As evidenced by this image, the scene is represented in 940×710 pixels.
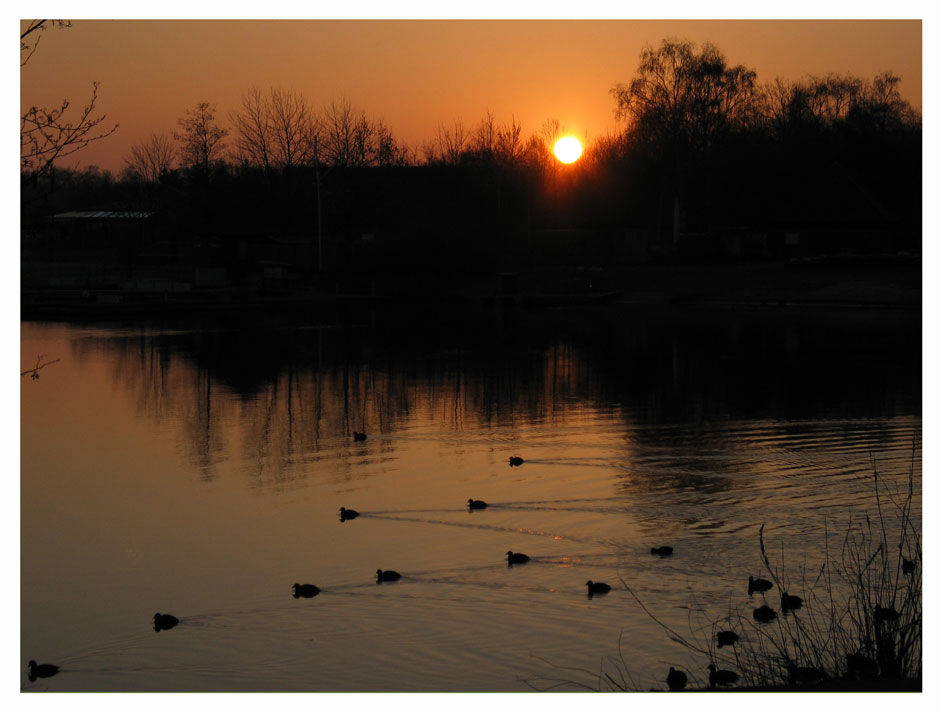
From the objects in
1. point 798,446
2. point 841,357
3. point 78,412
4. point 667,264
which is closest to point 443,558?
point 798,446

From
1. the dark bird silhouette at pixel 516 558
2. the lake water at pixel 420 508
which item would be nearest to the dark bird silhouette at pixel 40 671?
the lake water at pixel 420 508

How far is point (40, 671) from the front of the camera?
845 centimetres

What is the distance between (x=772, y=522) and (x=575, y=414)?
822 cm

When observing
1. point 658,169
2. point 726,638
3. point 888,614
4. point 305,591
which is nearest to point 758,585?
point 726,638

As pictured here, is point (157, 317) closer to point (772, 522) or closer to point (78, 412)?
point (78, 412)

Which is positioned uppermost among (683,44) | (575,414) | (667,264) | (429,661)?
(683,44)

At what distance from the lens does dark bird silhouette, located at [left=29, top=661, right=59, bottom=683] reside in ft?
27.7

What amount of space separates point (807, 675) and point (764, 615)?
6.09 feet

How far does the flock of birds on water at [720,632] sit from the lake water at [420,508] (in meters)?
0.14

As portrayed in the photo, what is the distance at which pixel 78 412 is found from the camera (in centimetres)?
2072

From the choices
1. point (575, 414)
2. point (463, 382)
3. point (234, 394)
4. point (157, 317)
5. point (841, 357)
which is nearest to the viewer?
point (575, 414)

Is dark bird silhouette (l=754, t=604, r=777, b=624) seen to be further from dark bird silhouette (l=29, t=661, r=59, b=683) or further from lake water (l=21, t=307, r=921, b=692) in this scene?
dark bird silhouette (l=29, t=661, r=59, b=683)

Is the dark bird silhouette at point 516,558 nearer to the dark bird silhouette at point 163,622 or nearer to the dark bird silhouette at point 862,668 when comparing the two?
the dark bird silhouette at point 163,622

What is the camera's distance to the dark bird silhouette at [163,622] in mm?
9148
